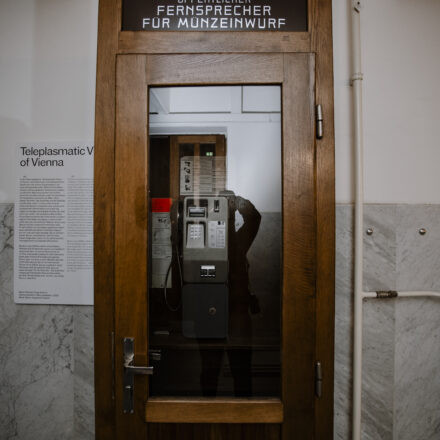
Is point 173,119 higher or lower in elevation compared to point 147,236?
higher

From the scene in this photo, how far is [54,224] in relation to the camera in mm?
1312

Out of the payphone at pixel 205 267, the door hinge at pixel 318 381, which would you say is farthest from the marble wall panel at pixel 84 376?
the door hinge at pixel 318 381

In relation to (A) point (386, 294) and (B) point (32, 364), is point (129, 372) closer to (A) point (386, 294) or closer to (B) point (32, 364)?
(B) point (32, 364)

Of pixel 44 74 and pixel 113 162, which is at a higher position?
pixel 44 74

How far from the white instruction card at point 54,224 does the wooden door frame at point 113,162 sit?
83mm

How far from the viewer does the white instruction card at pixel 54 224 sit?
130cm

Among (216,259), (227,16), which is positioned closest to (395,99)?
(227,16)

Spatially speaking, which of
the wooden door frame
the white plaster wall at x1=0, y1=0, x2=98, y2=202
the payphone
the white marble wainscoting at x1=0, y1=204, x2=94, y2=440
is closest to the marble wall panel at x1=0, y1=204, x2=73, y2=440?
the white marble wainscoting at x1=0, y1=204, x2=94, y2=440

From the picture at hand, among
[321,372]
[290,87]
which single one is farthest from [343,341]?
[290,87]

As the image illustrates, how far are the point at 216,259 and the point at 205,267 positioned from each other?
0.08 meters

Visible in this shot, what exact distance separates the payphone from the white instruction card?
57 cm

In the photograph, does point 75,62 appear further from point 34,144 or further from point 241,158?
point 241,158

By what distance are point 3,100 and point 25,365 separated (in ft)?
3.73

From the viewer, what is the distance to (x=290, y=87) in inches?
48.7
